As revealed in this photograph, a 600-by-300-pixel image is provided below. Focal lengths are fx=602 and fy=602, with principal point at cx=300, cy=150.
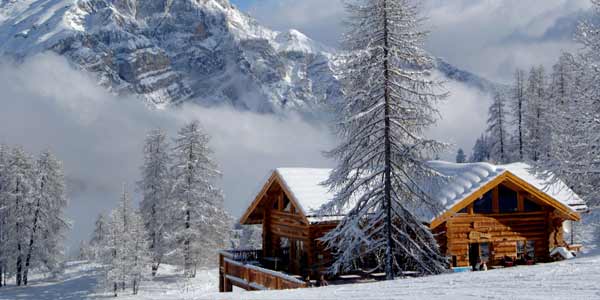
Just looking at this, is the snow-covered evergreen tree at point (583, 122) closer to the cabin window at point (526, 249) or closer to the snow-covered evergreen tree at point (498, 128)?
the cabin window at point (526, 249)

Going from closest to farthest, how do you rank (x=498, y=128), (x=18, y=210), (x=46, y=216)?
(x=18, y=210) < (x=46, y=216) < (x=498, y=128)

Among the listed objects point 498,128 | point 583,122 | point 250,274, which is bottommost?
point 250,274

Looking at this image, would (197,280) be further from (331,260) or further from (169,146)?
(331,260)

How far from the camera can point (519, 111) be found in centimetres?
5494

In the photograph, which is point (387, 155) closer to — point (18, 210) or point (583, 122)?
point (583, 122)

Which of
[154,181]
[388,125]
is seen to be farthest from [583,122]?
[154,181]

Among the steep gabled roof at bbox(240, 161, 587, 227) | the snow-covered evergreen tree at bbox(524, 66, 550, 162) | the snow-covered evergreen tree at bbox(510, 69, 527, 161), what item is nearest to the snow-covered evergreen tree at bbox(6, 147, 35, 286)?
the steep gabled roof at bbox(240, 161, 587, 227)

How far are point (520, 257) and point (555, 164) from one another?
374 centimetres

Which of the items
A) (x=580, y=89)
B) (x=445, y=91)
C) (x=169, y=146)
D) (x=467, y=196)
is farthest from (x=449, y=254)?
(x=169, y=146)

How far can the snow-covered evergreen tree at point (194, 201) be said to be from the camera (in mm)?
40375

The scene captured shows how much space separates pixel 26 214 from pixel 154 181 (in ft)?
33.5

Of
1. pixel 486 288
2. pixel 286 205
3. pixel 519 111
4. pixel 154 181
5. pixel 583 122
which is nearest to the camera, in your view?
pixel 486 288

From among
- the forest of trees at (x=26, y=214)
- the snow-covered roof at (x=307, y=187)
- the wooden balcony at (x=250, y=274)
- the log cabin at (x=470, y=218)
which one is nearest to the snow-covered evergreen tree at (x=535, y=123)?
the log cabin at (x=470, y=218)

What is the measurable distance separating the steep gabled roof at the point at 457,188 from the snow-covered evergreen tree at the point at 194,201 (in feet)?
58.1
